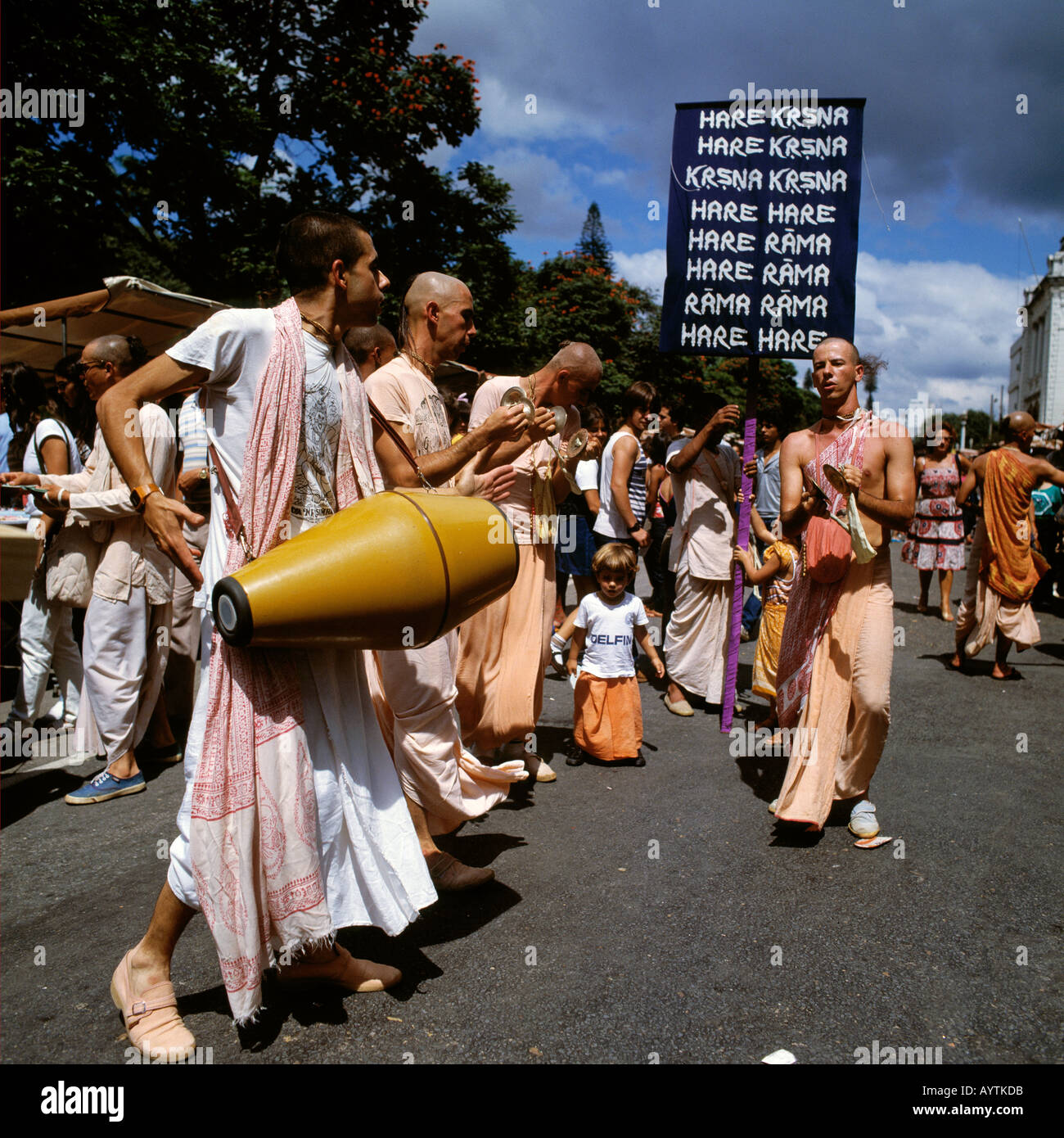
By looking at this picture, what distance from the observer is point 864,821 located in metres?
3.75

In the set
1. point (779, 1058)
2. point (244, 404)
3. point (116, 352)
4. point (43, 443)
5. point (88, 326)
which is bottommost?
point (779, 1058)

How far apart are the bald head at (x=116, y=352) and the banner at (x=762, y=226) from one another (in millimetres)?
2864

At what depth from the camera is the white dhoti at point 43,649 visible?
5023mm

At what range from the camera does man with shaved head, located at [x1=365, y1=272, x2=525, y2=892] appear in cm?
300

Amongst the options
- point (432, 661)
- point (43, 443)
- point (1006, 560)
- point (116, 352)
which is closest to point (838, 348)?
Result: point (432, 661)

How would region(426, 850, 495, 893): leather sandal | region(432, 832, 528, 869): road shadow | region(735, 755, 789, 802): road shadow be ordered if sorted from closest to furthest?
region(426, 850, 495, 893): leather sandal → region(432, 832, 528, 869): road shadow → region(735, 755, 789, 802): road shadow

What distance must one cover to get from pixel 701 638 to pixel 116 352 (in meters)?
3.93

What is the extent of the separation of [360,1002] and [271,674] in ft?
3.31

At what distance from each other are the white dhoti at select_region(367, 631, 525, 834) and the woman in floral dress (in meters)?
8.40

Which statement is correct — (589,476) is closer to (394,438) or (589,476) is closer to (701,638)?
(701,638)

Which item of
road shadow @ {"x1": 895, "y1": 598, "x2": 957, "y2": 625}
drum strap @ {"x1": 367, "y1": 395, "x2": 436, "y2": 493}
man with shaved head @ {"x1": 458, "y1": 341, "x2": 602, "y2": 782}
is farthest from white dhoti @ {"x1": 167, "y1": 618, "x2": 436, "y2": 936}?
road shadow @ {"x1": 895, "y1": 598, "x2": 957, "y2": 625}

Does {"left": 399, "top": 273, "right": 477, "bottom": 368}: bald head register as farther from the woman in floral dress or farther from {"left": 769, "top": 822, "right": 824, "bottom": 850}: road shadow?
the woman in floral dress

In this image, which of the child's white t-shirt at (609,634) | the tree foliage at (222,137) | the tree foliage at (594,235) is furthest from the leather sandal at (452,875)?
the tree foliage at (594,235)
